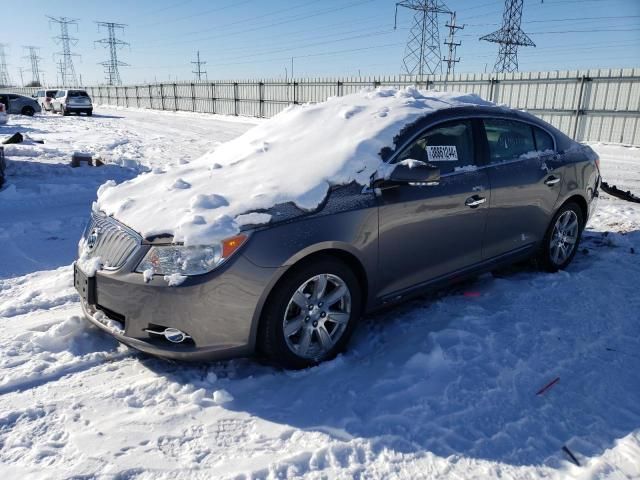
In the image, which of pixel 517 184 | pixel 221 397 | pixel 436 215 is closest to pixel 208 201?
pixel 221 397

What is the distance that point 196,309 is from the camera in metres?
2.65

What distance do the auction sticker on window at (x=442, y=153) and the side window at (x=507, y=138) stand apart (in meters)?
0.43

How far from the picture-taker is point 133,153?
41.5 feet

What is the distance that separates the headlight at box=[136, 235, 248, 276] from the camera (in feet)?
8.75

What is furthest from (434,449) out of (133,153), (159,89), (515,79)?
(159,89)

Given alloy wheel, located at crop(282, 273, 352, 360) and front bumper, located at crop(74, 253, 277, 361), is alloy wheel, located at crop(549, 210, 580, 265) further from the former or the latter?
front bumper, located at crop(74, 253, 277, 361)

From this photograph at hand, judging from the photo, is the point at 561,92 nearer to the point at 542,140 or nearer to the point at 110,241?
the point at 542,140

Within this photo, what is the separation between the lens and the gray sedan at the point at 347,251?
271 cm

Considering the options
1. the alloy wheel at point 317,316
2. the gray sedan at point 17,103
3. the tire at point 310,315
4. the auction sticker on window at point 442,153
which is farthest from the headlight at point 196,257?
the gray sedan at point 17,103

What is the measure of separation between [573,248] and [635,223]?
1991 mm

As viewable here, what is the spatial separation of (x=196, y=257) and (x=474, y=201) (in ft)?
7.18

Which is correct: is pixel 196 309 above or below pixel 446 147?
below

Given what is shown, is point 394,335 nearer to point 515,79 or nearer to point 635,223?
point 635,223

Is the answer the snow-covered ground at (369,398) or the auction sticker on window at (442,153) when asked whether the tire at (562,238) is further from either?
the auction sticker on window at (442,153)
